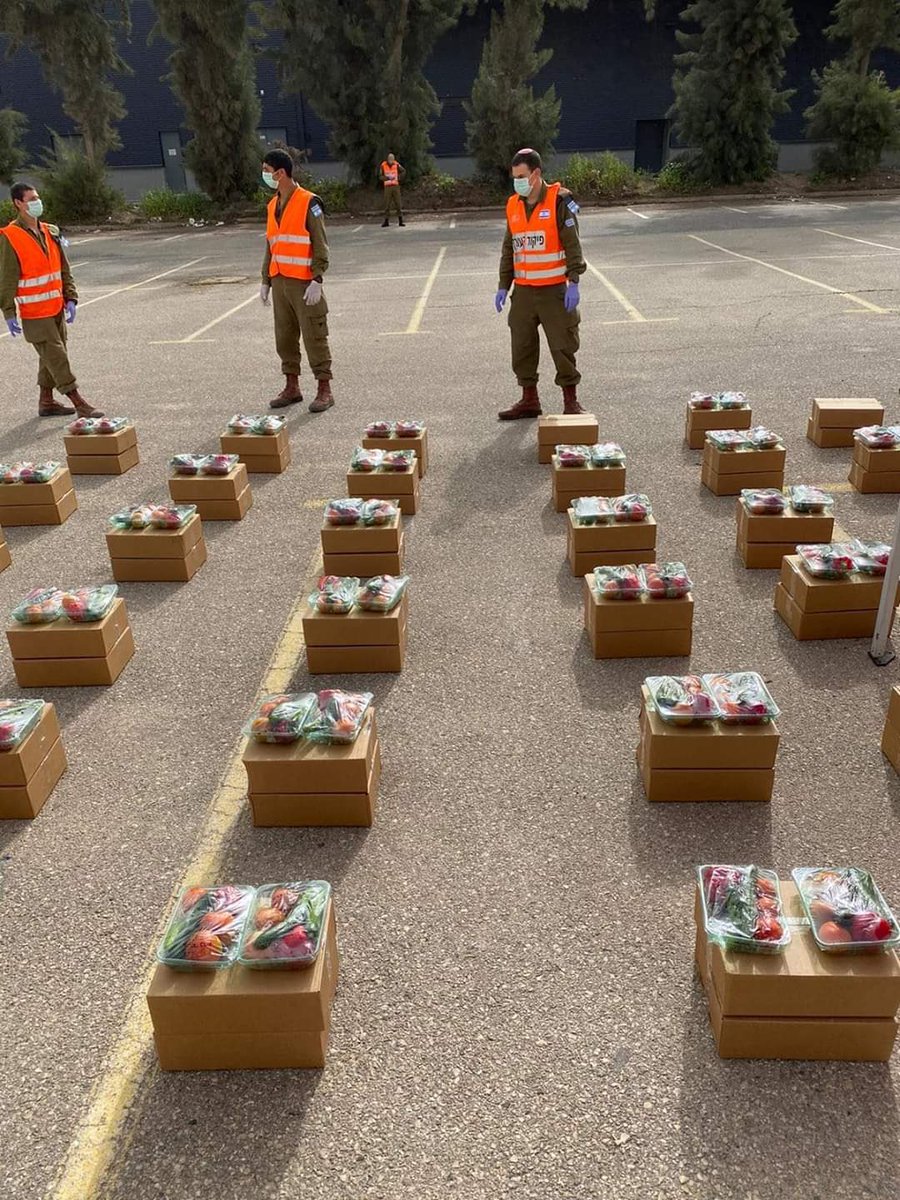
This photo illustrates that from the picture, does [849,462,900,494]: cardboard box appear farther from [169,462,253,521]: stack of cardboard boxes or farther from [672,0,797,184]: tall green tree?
[672,0,797,184]: tall green tree

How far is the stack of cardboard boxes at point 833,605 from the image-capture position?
16.0 feet

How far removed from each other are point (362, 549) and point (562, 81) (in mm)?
40390

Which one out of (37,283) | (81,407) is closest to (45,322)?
A: (37,283)

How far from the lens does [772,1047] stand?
273 cm

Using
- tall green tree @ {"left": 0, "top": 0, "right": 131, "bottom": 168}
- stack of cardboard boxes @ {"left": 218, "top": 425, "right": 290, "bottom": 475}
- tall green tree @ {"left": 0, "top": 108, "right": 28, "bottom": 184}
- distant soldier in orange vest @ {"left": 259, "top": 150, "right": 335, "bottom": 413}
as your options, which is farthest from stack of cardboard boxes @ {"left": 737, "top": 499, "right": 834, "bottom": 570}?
tall green tree @ {"left": 0, "top": 108, "right": 28, "bottom": 184}

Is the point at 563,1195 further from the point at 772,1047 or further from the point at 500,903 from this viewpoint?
the point at 500,903

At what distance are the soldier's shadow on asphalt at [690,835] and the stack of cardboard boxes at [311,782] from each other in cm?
117

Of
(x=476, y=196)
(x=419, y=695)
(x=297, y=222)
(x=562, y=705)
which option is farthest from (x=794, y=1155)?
(x=476, y=196)

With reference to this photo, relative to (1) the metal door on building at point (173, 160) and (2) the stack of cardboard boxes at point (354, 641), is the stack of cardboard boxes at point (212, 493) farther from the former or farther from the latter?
(1) the metal door on building at point (173, 160)

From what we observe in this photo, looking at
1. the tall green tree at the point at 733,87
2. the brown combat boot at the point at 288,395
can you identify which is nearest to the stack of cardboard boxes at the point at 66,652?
the brown combat boot at the point at 288,395

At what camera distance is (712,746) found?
3.71 meters

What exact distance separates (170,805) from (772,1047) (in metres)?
2.66

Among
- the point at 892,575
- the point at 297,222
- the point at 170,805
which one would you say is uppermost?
the point at 297,222

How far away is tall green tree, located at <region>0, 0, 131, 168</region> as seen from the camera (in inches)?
1230
